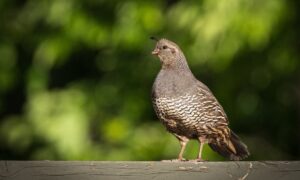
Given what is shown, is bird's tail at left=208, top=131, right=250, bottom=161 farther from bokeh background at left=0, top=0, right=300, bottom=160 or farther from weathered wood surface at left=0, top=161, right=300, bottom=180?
bokeh background at left=0, top=0, right=300, bottom=160

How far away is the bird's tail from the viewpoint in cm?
397

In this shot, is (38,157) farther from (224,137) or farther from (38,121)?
(224,137)

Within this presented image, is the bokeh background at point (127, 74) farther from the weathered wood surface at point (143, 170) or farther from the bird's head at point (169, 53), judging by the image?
the weathered wood surface at point (143, 170)

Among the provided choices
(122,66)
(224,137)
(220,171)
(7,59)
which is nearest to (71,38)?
(122,66)

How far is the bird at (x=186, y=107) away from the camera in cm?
382

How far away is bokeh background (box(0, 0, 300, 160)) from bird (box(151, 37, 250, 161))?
2.63 metres

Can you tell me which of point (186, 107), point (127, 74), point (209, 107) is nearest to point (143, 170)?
point (186, 107)

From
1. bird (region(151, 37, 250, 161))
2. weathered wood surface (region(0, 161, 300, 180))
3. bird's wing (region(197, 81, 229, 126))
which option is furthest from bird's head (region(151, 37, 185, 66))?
weathered wood surface (region(0, 161, 300, 180))

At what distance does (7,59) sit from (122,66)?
1208 mm

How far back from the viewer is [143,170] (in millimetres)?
2785

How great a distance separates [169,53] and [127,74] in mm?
4149

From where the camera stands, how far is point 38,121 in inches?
319

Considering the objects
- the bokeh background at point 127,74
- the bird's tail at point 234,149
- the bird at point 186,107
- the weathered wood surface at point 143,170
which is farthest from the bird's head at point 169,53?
the bokeh background at point 127,74

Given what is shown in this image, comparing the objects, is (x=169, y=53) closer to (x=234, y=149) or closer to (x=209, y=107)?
(x=209, y=107)
